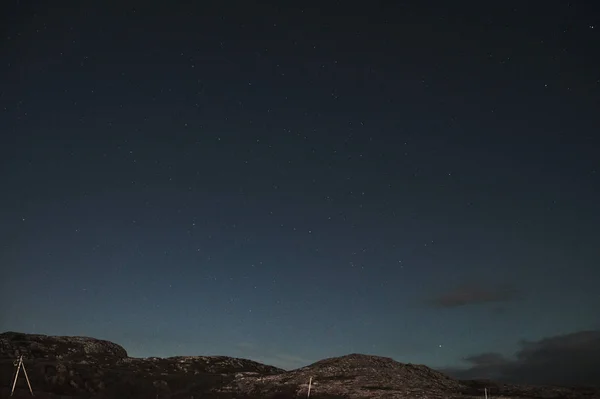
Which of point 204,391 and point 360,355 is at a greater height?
point 360,355

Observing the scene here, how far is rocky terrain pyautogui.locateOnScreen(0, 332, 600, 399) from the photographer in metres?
115

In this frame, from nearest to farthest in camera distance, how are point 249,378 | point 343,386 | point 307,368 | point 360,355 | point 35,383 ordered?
point 35,383
point 343,386
point 249,378
point 307,368
point 360,355

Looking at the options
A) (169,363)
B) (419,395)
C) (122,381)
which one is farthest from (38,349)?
(419,395)

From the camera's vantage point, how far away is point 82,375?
396 feet

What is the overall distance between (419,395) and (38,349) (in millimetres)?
141266

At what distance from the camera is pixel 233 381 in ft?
465

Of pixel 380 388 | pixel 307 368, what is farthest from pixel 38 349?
pixel 380 388

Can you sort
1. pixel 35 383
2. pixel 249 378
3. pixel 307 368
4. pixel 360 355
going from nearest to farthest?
pixel 35 383, pixel 249 378, pixel 307 368, pixel 360 355

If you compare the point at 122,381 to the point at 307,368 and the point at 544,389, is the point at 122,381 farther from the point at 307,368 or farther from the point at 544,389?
the point at 544,389

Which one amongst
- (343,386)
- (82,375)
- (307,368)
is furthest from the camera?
(307,368)

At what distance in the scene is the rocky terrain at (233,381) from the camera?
115 meters

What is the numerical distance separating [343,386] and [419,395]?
2268cm

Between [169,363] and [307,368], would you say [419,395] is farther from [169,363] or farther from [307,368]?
[169,363]

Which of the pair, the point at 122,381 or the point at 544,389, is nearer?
the point at 122,381
